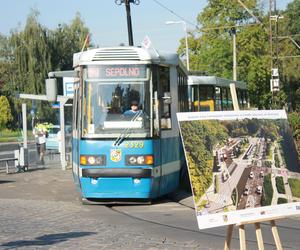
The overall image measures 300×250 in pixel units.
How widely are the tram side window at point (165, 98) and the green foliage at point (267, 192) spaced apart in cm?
616

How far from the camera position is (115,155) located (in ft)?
39.9

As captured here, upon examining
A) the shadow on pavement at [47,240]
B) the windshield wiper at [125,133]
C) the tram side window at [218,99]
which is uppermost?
the tram side window at [218,99]

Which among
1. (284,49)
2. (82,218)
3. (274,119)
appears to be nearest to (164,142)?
(82,218)

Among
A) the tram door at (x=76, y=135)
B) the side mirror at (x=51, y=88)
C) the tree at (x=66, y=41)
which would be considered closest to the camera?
the tram door at (x=76, y=135)

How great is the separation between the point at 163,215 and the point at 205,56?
108 feet

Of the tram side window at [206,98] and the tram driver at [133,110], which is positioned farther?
the tram side window at [206,98]

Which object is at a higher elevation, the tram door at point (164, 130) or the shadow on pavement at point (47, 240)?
the tram door at point (164, 130)

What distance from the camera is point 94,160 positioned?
40.0ft

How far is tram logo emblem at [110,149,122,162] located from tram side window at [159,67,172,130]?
1.04 meters

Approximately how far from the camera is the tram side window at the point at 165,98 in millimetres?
12547

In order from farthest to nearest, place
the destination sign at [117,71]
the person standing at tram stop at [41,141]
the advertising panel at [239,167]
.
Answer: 1. the person standing at tram stop at [41,141]
2. the destination sign at [117,71]
3. the advertising panel at [239,167]

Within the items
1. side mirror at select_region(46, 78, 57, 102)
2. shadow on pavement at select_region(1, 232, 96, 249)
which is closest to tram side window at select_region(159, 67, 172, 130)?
side mirror at select_region(46, 78, 57, 102)

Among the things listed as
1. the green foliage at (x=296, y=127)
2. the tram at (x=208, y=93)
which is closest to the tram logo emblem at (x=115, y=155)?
the tram at (x=208, y=93)

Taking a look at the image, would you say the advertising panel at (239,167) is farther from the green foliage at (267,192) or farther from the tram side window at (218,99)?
the tram side window at (218,99)
